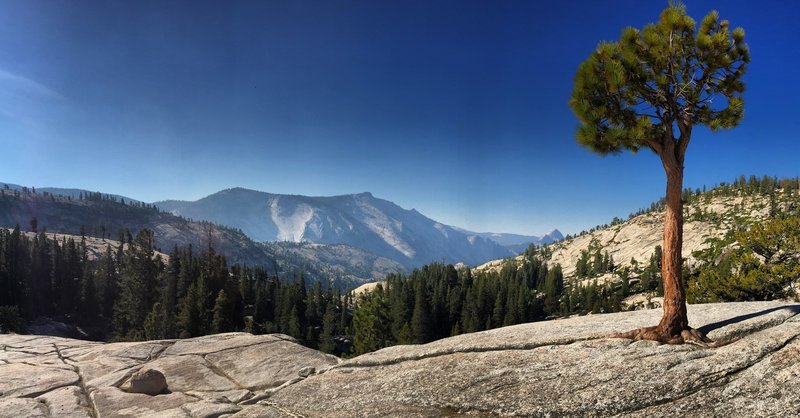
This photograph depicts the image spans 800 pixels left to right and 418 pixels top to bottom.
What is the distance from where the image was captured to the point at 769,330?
40.9 ft

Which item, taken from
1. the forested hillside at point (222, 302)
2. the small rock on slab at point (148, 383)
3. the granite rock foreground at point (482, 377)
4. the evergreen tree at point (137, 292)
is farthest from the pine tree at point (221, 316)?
the small rock on slab at point (148, 383)

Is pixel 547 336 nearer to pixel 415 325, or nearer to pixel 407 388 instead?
pixel 407 388

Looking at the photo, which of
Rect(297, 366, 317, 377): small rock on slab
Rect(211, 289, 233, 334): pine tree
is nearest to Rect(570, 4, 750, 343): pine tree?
Rect(297, 366, 317, 377): small rock on slab

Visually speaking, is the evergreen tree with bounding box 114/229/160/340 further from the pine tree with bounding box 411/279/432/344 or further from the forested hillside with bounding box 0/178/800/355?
the pine tree with bounding box 411/279/432/344

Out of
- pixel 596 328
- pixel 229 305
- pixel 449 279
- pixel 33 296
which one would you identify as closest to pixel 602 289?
pixel 449 279

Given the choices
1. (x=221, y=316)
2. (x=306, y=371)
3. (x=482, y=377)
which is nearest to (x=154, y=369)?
(x=306, y=371)

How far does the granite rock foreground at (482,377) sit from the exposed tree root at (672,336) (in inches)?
19.2

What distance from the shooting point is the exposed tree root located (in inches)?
498

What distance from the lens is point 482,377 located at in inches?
516

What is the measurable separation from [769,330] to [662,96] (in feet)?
28.0

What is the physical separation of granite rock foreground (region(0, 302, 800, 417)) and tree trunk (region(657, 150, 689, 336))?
1.28m

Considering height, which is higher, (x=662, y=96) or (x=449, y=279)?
(x=662, y=96)

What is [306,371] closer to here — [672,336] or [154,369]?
[154,369]

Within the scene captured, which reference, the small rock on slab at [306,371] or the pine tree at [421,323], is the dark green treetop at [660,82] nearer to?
the small rock on slab at [306,371]
